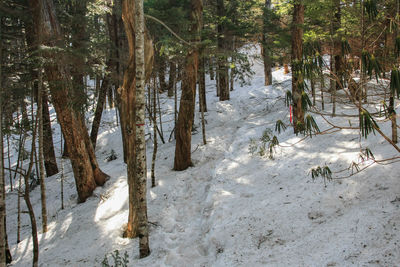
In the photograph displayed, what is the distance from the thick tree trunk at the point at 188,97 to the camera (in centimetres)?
790

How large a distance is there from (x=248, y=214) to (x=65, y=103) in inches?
229

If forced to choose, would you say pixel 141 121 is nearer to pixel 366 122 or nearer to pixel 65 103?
pixel 366 122

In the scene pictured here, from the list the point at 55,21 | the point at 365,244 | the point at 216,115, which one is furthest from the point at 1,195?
the point at 216,115

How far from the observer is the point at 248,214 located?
17.9 feet

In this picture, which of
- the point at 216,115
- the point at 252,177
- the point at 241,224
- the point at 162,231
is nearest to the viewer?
the point at 241,224

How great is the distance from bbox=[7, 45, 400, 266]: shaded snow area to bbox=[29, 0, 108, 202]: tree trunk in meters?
0.65

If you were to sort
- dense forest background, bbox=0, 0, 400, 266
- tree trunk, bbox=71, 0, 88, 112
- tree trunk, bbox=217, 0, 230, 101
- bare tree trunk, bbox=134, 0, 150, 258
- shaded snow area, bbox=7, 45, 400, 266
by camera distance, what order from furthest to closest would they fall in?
tree trunk, bbox=217, 0, 230, 101 → tree trunk, bbox=71, 0, 88, 112 → dense forest background, bbox=0, 0, 400, 266 → bare tree trunk, bbox=134, 0, 150, 258 → shaded snow area, bbox=7, 45, 400, 266

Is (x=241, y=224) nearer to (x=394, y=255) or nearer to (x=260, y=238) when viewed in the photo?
(x=260, y=238)

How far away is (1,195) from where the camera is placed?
4.62 m

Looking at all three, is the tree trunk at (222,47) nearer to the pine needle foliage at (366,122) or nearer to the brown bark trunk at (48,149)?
the brown bark trunk at (48,149)

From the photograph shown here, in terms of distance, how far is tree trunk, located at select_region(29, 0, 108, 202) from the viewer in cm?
709

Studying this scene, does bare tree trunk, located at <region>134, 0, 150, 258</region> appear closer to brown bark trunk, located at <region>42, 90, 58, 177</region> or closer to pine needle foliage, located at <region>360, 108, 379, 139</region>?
pine needle foliage, located at <region>360, 108, 379, 139</region>

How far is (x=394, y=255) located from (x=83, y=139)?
8.00m

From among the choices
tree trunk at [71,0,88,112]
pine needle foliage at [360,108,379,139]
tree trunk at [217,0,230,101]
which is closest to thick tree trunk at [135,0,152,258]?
tree trunk at [71,0,88,112]
